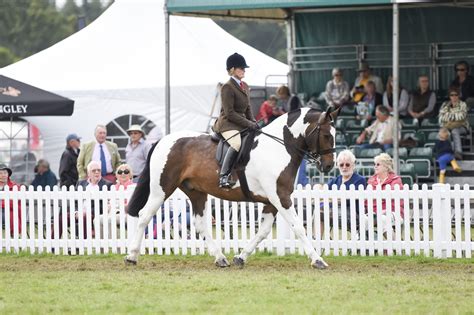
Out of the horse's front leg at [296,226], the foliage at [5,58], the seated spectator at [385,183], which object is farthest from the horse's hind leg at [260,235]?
the foliage at [5,58]

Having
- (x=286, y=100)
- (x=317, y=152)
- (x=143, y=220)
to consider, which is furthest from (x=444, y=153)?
(x=143, y=220)

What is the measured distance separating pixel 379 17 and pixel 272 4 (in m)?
5.92

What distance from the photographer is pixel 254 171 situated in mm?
14930

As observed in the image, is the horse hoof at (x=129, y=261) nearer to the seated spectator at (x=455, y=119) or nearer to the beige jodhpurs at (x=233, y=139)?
the beige jodhpurs at (x=233, y=139)

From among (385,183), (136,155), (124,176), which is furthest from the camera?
(136,155)

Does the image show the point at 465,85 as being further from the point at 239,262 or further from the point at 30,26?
the point at 30,26

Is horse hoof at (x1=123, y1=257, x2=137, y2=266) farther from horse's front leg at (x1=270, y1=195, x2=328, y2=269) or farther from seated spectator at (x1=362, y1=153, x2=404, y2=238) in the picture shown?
seated spectator at (x1=362, y1=153, x2=404, y2=238)

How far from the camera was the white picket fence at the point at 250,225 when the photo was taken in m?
15.9

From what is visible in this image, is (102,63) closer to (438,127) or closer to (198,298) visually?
(438,127)

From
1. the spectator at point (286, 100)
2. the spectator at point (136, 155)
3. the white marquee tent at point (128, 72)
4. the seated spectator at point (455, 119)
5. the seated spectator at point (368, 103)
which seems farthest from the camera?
the white marquee tent at point (128, 72)

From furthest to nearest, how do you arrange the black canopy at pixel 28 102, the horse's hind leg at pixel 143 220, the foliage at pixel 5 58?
the foliage at pixel 5 58
the black canopy at pixel 28 102
the horse's hind leg at pixel 143 220

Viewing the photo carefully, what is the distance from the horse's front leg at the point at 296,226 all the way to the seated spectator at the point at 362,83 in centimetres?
1097

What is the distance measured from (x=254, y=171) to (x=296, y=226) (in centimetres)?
90

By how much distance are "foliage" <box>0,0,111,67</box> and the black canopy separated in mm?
47045
